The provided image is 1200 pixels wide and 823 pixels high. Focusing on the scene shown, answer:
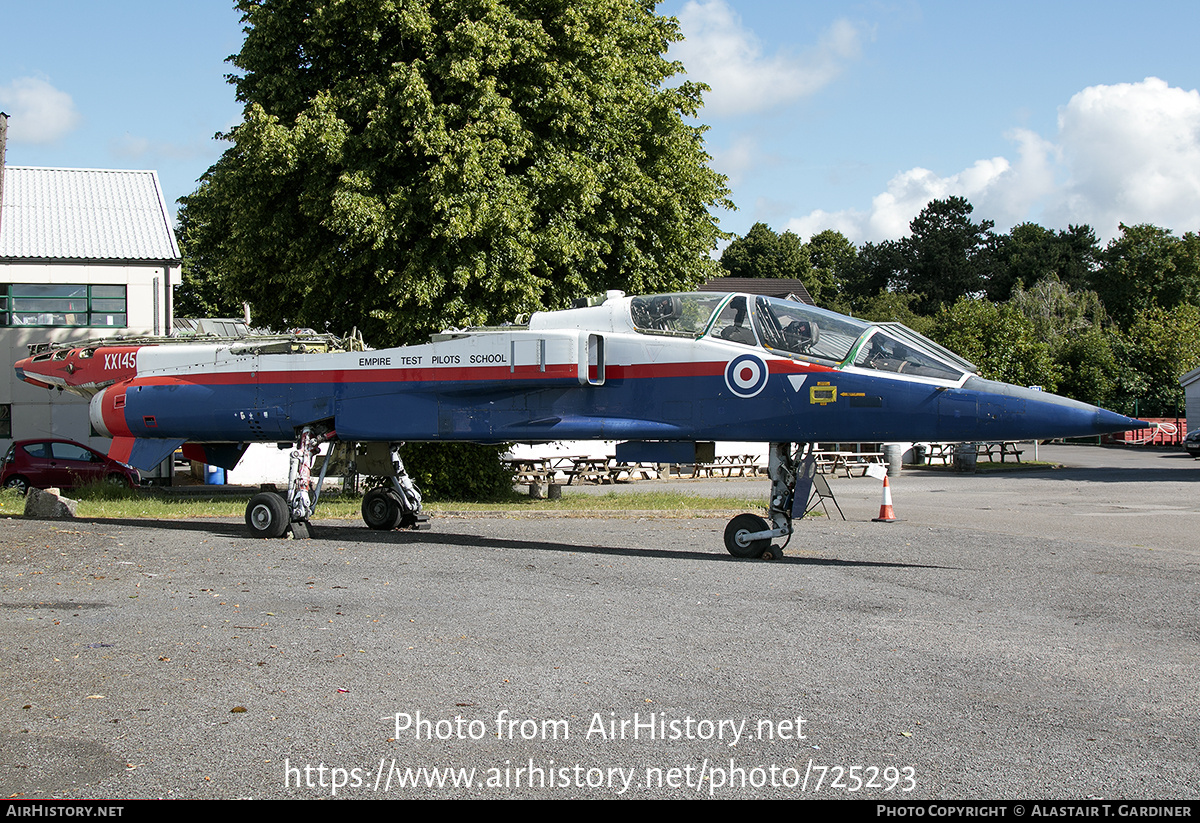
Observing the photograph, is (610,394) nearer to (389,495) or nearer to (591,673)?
(389,495)

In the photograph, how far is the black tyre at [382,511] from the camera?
15312mm

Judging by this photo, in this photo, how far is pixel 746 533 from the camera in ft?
39.8

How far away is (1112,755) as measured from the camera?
196 inches

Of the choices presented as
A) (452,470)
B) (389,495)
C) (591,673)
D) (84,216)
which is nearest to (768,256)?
(84,216)

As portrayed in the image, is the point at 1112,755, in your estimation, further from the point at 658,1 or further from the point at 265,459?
the point at 265,459

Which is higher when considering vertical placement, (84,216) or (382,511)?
(84,216)

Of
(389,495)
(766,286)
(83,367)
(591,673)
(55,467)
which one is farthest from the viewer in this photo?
(766,286)

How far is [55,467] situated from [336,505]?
9.16m

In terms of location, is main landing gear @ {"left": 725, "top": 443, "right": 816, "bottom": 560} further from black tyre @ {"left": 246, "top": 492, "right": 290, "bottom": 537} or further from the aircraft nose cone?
black tyre @ {"left": 246, "top": 492, "right": 290, "bottom": 537}

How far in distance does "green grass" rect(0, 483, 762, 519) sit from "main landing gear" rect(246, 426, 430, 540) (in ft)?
9.03

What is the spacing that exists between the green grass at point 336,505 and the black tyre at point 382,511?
2.56 m

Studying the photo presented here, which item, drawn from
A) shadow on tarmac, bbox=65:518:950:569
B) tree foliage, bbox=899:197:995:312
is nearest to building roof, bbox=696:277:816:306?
tree foliage, bbox=899:197:995:312

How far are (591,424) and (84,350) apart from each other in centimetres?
924

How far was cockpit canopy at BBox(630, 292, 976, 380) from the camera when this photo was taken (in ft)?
37.1
